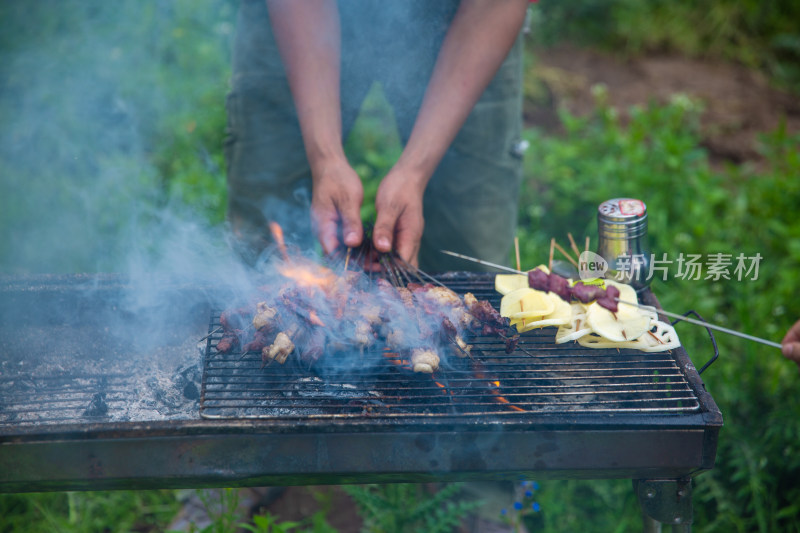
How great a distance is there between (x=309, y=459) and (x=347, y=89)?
116 inches

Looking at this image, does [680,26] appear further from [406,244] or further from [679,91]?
[406,244]

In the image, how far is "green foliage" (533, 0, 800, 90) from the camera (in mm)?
9891

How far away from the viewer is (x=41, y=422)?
2.65 m

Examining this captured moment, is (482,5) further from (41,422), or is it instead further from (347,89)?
(41,422)

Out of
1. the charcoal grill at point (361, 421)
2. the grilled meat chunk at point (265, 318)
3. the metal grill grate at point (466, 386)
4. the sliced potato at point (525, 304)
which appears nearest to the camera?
the charcoal grill at point (361, 421)

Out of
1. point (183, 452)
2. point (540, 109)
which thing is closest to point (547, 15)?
point (540, 109)

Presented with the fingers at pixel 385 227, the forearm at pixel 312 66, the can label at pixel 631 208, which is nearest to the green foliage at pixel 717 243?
the can label at pixel 631 208

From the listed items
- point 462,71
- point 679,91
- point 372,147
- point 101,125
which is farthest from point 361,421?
point 679,91

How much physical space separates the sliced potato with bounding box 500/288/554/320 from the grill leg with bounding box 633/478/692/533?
917mm

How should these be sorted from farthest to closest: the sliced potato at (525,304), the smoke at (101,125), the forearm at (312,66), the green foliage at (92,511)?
the smoke at (101,125) < the forearm at (312,66) < the green foliage at (92,511) < the sliced potato at (525,304)

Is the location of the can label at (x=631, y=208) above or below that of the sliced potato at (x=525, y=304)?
above

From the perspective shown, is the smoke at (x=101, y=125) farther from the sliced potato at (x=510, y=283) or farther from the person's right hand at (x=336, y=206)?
the sliced potato at (x=510, y=283)

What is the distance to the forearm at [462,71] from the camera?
4.00m

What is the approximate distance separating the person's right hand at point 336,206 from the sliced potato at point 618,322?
1.36m
